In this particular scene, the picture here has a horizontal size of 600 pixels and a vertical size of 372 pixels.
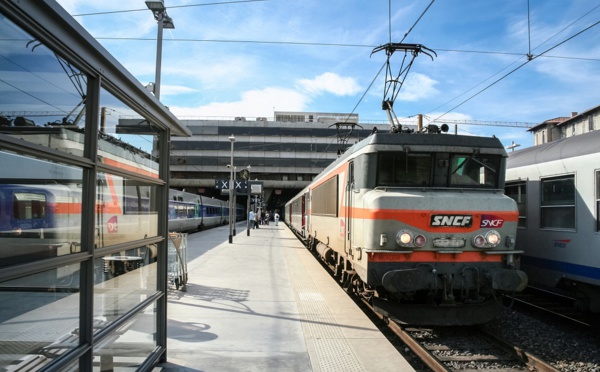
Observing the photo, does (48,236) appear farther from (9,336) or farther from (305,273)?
(305,273)

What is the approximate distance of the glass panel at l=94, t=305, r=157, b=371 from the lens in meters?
3.73

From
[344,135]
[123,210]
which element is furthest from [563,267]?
[344,135]

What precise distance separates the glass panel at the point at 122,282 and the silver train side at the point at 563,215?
6.29 m

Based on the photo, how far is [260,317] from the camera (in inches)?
280

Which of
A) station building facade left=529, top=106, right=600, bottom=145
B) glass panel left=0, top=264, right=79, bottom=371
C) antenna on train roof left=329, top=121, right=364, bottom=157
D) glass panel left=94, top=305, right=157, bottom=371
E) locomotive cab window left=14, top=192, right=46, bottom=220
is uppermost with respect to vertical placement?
station building facade left=529, top=106, right=600, bottom=145

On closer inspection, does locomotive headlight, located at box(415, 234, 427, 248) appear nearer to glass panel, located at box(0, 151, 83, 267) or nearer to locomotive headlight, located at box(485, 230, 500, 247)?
locomotive headlight, located at box(485, 230, 500, 247)

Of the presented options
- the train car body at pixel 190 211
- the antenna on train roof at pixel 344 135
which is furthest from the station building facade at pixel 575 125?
the train car body at pixel 190 211

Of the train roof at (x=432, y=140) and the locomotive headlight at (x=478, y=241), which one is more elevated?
the train roof at (x=432, y=140)

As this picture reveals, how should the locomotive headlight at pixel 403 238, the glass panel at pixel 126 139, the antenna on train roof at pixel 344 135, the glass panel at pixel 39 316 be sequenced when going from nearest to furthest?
the glass panel at pixel 39 316 < the glass panel at pixel 126 139 < the locomotive headlight at pixel 403 238 < the antenna on train roof at pixel 344 135

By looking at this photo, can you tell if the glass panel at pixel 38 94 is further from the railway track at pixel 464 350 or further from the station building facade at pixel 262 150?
the station building facade at pixel 262 150

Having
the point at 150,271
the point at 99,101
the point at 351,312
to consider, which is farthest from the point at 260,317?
the point at 99,101

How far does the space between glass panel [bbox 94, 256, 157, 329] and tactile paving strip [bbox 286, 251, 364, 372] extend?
2.02 meters

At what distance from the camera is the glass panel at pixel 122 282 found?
151 inches

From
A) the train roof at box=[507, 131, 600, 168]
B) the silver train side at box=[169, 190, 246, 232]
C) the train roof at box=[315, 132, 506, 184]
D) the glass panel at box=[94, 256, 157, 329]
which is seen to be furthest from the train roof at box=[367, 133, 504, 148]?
the silver train side at box=[169, 190, 246, 232]
